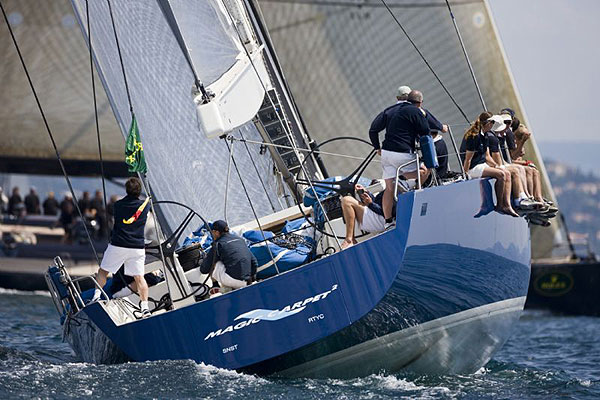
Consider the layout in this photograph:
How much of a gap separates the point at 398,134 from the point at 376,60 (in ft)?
23.7

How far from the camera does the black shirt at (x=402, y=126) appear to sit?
8555 mm

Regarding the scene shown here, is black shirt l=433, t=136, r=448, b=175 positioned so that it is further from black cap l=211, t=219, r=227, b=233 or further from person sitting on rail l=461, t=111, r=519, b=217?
black cap l=211, t=219, r=227, b=233

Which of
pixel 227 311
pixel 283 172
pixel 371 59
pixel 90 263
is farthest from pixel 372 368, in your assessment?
pixel 90 263

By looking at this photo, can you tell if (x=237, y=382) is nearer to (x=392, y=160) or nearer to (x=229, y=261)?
(x=229, y=261)

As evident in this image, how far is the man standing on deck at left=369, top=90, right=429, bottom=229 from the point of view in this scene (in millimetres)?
8562

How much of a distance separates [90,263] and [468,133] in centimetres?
Answer: 1129

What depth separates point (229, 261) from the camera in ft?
28.5

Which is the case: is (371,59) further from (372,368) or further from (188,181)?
(372,368)

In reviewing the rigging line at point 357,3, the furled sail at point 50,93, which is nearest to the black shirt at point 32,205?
the furled sail at point 50,93

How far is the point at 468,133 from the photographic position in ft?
30.2

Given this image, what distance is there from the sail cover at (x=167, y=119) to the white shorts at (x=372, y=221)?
214cm

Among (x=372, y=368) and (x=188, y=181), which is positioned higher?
(x=188, y=181)

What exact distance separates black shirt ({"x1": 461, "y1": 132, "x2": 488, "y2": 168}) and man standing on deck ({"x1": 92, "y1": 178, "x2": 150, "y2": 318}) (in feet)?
7.34

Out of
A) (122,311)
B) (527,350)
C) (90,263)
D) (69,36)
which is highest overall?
(69,36)
